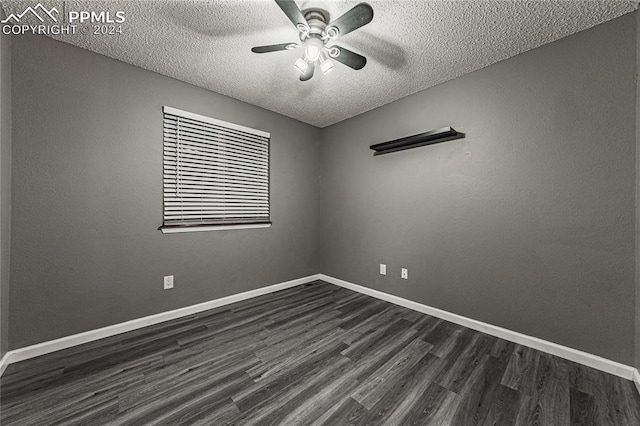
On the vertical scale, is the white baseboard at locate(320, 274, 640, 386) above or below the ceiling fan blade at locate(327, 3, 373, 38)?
below

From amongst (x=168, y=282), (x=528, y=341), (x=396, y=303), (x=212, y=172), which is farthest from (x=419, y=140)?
(x=168, y=282)

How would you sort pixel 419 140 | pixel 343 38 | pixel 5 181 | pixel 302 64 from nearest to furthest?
pixel 5 181 → pixel 302 64 → pixel 343 38 → pixel 419 140

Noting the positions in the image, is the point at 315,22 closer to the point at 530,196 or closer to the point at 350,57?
the point at 350,57

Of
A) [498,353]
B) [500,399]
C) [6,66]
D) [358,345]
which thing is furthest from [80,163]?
[498,353]

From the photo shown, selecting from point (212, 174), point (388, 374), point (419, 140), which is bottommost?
point (388, 374)

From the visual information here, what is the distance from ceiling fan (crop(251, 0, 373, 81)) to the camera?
150cm

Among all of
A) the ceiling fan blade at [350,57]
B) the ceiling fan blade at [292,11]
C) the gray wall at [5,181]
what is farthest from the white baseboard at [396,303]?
the ceiling fan blade at [292,11]

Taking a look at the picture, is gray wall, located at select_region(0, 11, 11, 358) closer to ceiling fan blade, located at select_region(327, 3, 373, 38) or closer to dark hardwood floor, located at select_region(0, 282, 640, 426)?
dark hardwood floor, located at select_region(0, 282, 640, 426)

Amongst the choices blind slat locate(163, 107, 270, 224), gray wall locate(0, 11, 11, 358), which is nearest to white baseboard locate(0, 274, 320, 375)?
gray wall locate(0, 11, 11, 358)

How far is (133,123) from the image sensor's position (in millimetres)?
2379

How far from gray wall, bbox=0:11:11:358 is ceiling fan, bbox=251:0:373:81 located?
70.9 inches

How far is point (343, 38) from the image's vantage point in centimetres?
207

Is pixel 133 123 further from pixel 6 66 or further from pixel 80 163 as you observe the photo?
pixel 6 66

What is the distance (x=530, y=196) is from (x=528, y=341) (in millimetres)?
1262
